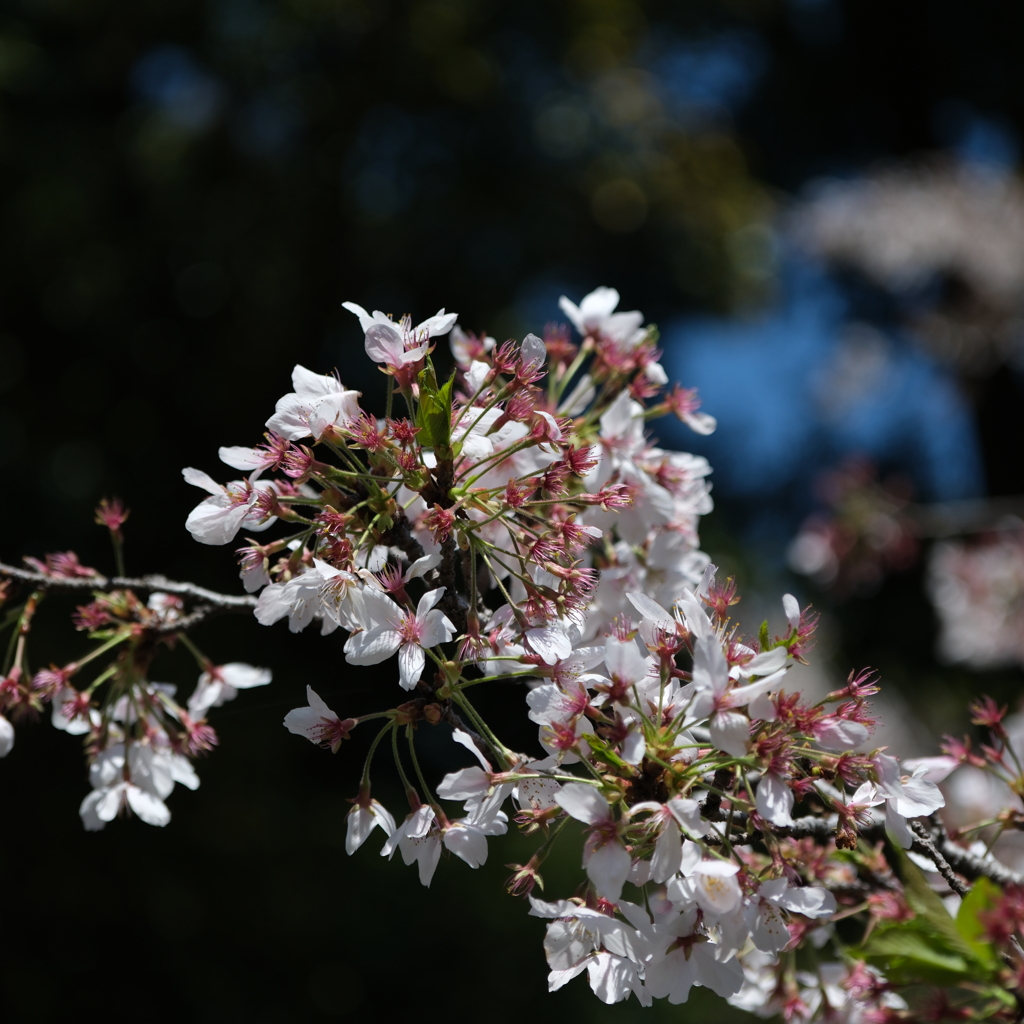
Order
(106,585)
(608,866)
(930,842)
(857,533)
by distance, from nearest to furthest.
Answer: (608,866)
(930,842)
(106,585)
(857,533)

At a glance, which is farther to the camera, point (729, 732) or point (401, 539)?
point (401, 539)

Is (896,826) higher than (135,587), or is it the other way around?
(135,587)

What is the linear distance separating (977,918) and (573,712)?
0.32 metres

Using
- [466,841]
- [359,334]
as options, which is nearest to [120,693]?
[466,841]

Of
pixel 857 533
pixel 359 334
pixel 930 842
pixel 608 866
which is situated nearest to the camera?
pixel 608 866

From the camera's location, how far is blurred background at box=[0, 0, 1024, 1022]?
3.06 meters

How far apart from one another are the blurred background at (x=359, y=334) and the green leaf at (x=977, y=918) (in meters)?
1.70

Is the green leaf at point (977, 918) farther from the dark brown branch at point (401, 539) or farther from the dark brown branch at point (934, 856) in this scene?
the dark brown branch at point (401, 539)

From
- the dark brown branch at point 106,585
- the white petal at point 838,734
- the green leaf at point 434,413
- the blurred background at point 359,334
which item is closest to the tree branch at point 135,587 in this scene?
the dark brown branch at point 106,585

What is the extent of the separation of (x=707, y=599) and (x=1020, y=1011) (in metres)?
0.40

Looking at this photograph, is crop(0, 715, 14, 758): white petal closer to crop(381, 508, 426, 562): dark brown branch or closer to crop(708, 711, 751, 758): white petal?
crop(381, 508, 426, 562): dark brown branch

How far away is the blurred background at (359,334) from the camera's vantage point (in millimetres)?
3057

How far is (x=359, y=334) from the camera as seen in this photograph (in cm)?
397

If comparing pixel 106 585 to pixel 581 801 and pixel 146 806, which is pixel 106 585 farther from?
pixel 581 801
